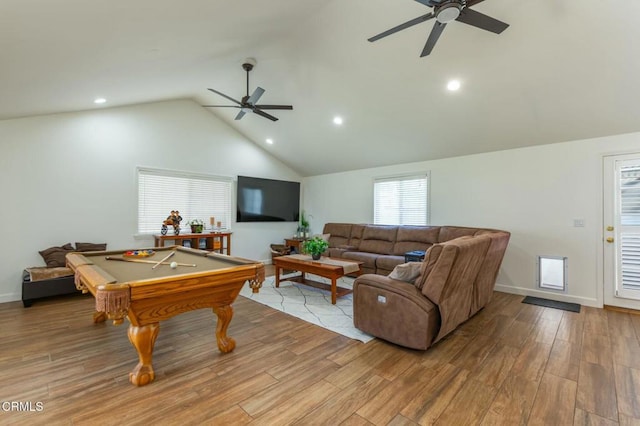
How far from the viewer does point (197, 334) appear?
3143mm

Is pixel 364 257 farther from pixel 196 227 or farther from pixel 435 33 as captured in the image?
pixel 435 33

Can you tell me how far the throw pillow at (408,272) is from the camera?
2920mm

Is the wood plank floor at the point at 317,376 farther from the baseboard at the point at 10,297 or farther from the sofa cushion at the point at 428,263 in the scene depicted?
the baseboard at the point at 10,297

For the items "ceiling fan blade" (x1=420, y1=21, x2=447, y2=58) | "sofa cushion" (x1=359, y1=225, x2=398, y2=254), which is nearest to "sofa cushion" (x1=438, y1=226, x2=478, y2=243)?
"sofa cushion" (x1=359, y1=225, x2=398, y2=254)

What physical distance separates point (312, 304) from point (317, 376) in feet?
5.84

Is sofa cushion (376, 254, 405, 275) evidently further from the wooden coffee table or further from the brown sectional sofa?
the brown sectional sofa

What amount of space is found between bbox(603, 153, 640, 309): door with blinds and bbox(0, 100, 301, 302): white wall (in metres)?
6.96

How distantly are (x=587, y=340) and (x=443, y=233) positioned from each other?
2.56m

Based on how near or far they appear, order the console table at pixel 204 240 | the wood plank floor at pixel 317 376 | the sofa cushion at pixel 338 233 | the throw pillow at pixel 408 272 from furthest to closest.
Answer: the sofa cushion at pixel 338 233 < the console table at pixel 204 240 < the throw pillow at pixel 408 272 < the wood plank floor at pixel 317 376

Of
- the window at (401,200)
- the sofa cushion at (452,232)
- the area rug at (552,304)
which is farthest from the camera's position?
the window at (401,200)

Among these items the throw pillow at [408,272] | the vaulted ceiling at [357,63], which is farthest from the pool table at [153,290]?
the vaulted ceiling at [357,63]

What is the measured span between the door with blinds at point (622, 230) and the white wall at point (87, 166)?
696 cm

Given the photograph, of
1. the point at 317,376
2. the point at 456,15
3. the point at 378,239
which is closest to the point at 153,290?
the point at 317,376

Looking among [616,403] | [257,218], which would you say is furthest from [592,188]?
[257,218]
